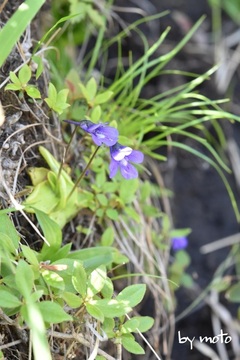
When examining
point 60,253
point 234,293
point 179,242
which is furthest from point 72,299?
point 234,293

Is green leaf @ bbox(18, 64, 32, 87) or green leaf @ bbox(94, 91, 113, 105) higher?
green leaf @ bbox(18, 64, 32, 87)

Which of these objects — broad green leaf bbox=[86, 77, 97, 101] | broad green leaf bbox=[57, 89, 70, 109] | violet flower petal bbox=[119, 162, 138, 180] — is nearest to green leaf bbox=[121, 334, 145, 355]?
violet flower petal bbox=[119, 162, 138, 180]

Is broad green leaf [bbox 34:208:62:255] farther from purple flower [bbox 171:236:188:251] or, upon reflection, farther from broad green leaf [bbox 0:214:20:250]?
purple flower [bbox 171:236:188:251]

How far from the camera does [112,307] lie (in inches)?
37.4

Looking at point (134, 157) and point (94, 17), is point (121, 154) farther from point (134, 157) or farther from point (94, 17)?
point (94, 17)

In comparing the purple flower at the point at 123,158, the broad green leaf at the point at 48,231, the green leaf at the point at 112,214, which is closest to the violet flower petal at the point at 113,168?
the purple flower at the point at 123,158

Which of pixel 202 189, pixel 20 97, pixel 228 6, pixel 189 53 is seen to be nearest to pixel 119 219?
pixel 20 97

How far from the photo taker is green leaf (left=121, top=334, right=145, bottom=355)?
987 mm

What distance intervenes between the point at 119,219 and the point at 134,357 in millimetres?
375

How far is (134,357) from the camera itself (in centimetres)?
150

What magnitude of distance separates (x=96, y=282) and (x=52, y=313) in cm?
11

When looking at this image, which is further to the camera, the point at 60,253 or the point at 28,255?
the point at 60,253

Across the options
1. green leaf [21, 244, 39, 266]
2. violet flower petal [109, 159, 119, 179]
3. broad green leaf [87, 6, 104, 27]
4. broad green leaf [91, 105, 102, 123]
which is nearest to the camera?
green leaf [21, 244, 39, 266]

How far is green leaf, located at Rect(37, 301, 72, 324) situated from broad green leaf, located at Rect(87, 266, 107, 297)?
3.5 inches
